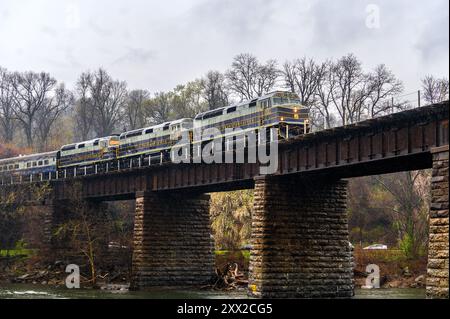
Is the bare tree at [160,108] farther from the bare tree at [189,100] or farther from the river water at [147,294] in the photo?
the river water at [147,294]

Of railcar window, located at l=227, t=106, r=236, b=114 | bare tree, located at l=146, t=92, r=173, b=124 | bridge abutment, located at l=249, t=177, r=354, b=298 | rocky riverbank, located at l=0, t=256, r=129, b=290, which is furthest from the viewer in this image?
bare tree, located at l=146, t=92, r=173, b=124

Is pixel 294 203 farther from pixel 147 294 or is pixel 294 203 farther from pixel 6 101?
pixel 6 101

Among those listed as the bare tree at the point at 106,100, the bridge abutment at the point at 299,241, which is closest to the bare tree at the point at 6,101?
the bare tree at the point at 106,100

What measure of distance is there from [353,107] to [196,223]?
31.6m

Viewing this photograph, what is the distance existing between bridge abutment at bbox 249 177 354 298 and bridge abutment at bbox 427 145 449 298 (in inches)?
487

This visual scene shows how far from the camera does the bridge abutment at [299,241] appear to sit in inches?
1652

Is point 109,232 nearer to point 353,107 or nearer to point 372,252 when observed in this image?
point 372,252

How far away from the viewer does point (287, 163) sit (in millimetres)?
Result: 42312

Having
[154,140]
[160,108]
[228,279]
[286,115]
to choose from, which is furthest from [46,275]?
[160,108]

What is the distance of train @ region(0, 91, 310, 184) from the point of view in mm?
46156

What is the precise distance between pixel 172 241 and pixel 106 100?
5567 centimetres

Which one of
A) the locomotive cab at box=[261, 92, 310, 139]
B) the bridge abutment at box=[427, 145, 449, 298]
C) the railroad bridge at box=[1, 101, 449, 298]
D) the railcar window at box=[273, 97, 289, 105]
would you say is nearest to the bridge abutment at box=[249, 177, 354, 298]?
the railroad bridge at box=[1, 101, 449, 298]

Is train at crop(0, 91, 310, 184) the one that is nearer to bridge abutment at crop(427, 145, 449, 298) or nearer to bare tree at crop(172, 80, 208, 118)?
bridge abutment at crop(427, 145, 449, 298)

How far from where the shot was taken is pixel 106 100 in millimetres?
106625
